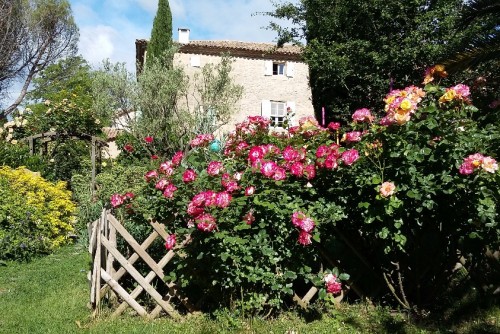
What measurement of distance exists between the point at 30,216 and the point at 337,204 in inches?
207

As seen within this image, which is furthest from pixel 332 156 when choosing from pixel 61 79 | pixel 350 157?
pixel 61 79

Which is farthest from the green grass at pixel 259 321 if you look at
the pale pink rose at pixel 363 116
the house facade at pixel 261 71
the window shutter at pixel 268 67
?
the window shutter at pixel 268 67

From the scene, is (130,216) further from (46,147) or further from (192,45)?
(192,45)

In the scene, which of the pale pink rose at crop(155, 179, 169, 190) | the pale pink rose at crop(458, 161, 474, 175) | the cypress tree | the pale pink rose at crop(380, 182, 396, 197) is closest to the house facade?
the cypress tree

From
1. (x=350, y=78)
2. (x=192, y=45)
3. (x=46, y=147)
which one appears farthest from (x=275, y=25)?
(x=46, y=147)

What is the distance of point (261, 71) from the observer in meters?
22.5

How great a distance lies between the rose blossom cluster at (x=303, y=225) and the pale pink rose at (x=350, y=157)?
0.49 m

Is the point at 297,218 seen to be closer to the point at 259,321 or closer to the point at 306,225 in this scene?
the point at 306,225

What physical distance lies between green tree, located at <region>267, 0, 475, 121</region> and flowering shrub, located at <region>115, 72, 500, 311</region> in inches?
447

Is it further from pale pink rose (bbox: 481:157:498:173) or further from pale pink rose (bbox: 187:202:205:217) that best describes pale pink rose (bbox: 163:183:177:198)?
pale pink rose (bbox: 481:157:498:173)

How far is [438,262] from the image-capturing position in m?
3.83

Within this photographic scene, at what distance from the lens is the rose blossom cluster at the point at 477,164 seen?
2.95 metres

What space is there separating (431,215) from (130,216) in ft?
8.08

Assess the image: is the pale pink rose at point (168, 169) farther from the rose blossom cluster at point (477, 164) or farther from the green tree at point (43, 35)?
the green tree at point (43, 35)
